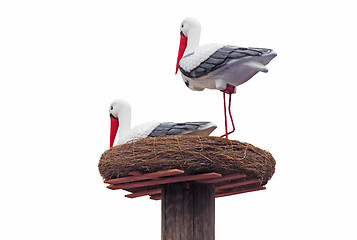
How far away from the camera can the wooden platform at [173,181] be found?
15.5 feet

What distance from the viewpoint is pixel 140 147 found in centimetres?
476

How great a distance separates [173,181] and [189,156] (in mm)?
270

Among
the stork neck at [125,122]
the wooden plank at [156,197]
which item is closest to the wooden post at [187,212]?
the wooden plank at [156,197]

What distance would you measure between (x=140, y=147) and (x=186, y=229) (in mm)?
622

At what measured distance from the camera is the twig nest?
183 inches

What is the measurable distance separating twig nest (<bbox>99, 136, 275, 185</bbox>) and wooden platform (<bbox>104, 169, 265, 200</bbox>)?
4 centimetres

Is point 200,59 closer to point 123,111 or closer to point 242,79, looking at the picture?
point 242,79

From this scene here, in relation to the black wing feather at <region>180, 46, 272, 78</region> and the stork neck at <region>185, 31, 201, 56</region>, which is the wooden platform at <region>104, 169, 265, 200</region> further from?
the stork neck at <region>185, 31, 201, 56</region>

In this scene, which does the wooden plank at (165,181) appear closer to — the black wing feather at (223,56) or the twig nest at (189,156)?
the twig nest at (189,156)

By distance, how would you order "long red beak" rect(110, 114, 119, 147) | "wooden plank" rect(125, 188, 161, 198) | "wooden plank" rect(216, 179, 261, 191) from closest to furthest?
"wooden plank" rect(216, 179, 261, 191), "wooden plank" rect(125, 188, 161, 198), "long red beak" rect(110, 114, 119, 147)

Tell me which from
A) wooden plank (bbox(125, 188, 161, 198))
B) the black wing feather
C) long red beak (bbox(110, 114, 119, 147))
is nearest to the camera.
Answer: the black wing feather

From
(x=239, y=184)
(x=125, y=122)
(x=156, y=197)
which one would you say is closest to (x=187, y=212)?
(x=239, y=184)

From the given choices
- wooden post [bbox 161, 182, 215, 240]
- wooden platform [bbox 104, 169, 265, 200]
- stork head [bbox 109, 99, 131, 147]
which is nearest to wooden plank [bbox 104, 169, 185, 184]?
wooden platform [bbox 104, 169, 265, 200]

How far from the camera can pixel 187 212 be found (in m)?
4.96
